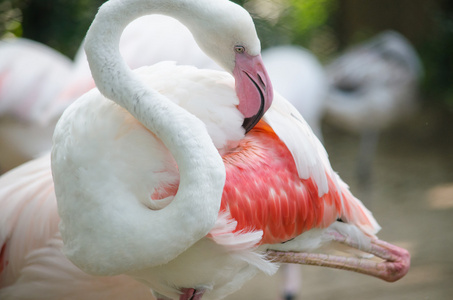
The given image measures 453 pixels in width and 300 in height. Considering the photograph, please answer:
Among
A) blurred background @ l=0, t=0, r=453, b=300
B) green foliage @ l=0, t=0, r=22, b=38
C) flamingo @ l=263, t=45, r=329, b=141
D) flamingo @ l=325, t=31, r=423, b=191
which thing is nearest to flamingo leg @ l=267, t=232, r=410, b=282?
blurred background @ l=0, t=0, r=453, b=300

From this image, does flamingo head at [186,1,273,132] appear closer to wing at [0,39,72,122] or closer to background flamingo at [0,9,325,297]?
background flamingo at [0,9,325,297]

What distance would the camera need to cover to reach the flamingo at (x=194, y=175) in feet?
6.27

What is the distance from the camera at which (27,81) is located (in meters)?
4.18

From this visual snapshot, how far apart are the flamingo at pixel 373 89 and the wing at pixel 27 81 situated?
11.6 feet

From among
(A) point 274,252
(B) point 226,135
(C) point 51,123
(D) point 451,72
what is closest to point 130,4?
(B) point 226,135

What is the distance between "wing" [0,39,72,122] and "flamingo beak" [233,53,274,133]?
2.35 meters

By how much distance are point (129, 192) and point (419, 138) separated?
20.3ft

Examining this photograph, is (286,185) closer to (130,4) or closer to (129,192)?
(129,192)

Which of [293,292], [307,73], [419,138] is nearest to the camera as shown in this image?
[293,292]

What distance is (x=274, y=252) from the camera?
2.40 meters

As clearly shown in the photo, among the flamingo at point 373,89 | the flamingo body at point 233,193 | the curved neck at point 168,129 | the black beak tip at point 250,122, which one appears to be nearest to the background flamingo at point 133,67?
the flamingo body at point 233,193

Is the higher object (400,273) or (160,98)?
(160,98)

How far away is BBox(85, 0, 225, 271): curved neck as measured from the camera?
1.87 metres

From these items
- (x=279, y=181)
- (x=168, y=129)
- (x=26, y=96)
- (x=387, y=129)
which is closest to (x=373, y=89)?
(x=387, y=129)
